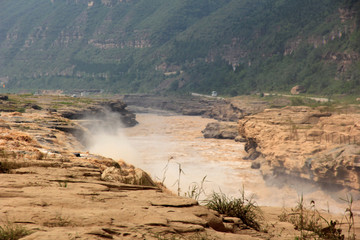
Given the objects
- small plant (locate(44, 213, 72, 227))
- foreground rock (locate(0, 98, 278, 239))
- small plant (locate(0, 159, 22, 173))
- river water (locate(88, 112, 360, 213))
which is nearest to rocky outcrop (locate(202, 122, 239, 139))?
river water (locate(88, 112, 360, 213))

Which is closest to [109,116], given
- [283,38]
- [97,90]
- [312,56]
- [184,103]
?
[184,103]

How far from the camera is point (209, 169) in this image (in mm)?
36812

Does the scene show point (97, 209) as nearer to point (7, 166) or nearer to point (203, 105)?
point (7, 166)

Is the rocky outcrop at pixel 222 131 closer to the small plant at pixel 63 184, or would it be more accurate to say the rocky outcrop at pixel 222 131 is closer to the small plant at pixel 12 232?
the small plant at pixel 63 184

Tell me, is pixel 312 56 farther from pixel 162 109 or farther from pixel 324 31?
pixel 162 109

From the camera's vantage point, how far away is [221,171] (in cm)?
3612

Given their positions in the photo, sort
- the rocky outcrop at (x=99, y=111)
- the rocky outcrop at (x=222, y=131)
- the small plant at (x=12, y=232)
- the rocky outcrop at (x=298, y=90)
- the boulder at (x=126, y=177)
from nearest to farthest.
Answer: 1. the small plant at (x=12, y=232)
2. the boulder at (x=126, y=177)
3. the rocky outcrop at (x=99, y=111)
4. the rocky outcrop at (x=222, y=131)
5. the rocky outcrop at (x=298, y=90)

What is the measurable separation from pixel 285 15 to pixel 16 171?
160 metres

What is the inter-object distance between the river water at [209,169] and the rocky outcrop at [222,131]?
1.63 m

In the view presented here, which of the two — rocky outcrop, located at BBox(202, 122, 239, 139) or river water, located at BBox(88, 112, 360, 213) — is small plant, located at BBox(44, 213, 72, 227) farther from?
rocky outcrop, located at BBox(202, 122, 239, 139)

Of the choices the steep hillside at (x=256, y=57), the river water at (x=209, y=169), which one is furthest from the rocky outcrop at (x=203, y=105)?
the river water at (x=209, y=169)

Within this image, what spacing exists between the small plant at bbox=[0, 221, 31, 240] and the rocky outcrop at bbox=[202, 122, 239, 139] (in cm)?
5422

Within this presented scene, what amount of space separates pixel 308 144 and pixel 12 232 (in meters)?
27.6

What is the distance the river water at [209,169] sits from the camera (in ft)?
85.4
